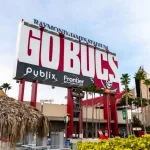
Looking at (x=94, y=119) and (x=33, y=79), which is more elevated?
(x=33, y=79)

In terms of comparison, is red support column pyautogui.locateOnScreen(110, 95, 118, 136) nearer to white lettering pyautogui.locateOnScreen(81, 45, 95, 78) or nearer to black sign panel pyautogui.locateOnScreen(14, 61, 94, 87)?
white lettering pyautogui.locateOnScreen(81, 45, 95, 78)

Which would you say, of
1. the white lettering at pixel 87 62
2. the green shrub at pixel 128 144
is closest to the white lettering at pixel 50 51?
the white lettering at pixel 87 62

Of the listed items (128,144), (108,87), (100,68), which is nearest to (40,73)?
(100,68)

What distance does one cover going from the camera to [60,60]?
4272cm

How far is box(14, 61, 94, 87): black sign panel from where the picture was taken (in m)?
37.0

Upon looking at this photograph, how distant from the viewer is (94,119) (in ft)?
163

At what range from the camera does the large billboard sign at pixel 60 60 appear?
38.2 meters

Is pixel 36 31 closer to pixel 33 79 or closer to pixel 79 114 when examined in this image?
pixel 33 79

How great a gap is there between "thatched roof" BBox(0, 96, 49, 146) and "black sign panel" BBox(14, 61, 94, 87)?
27.5 meters

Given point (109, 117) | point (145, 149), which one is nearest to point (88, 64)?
point (109, 117)

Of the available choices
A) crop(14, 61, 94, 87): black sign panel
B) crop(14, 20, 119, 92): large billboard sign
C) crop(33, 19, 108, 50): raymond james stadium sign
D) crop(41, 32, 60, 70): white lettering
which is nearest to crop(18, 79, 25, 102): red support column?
crop(14, 61, 94, 87): black sign panel

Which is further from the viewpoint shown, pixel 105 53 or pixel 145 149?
pixel 105 53

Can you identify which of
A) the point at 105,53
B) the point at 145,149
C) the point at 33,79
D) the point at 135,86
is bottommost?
the point at 145,149

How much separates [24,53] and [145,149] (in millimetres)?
35126
